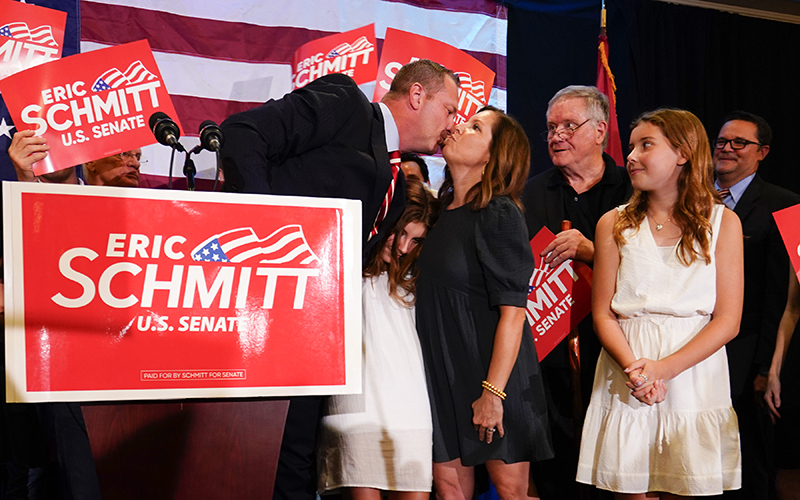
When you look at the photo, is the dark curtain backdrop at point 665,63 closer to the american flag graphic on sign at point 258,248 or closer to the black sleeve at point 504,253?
the black sleeve at point 504,253

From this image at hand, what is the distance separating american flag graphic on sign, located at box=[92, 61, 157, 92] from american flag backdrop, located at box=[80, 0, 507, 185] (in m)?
0.59

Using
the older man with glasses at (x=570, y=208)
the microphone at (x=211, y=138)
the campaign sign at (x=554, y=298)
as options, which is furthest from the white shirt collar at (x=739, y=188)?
the microphone at (x=211, y=138)

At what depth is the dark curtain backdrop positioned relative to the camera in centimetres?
418

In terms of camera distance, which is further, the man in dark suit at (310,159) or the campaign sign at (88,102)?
the campaign sign at (88,102)

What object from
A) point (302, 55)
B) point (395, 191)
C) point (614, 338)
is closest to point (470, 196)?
point (395, 191)

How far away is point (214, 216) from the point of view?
3.95 ft

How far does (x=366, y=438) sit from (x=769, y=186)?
227 cm

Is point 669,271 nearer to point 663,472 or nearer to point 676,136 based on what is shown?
point 676,136

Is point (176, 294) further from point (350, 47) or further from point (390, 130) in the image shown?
point (350, 47)

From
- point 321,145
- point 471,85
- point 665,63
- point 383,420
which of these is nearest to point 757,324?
point 471,85

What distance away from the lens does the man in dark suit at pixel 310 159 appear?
179 cm

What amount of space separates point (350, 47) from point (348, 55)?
0.04m

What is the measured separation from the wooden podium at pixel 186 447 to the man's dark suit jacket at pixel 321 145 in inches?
26.9

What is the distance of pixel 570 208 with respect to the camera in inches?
112
